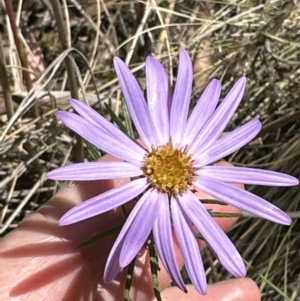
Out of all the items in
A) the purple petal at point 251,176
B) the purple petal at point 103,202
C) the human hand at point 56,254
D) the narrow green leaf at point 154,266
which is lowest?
the human hand at point 56,254

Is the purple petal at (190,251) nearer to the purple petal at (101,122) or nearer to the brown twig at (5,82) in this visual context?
the purple petal at (101,122)

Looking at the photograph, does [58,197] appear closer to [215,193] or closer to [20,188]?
[215,193]

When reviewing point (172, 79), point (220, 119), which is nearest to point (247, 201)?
point (220, 119)

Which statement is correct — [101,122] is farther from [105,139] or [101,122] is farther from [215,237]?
[215,237]

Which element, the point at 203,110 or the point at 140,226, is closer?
the point at 140,226

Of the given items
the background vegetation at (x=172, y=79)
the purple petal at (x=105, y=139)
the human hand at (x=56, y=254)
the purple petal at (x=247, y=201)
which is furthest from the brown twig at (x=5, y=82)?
the purple petal at (x=247, y=201)

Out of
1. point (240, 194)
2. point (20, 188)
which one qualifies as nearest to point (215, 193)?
point (240, 194)
